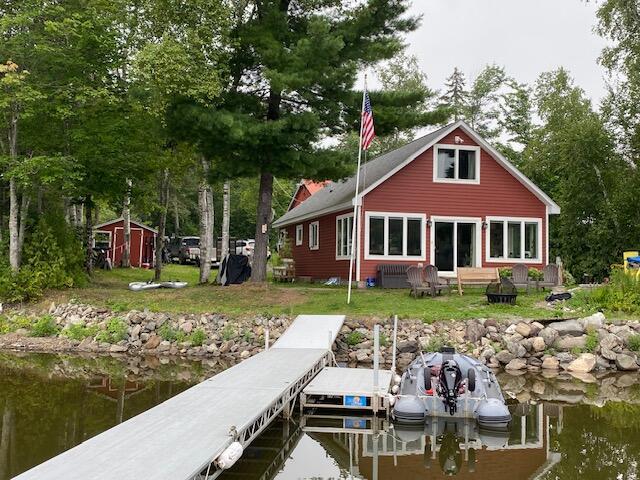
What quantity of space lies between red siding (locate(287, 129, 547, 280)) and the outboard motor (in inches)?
403

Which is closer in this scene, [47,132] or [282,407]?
[282,407]

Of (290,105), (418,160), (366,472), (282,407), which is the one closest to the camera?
(366,472)

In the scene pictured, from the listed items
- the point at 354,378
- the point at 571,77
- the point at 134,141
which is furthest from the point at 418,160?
the point at 571,77

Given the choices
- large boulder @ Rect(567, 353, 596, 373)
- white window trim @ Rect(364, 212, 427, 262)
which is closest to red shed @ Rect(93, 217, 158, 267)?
white window trim @ Rect(364, 212, 427, 262)

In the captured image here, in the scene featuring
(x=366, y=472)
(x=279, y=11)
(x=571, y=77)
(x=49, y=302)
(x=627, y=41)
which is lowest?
(x=366, y=472)

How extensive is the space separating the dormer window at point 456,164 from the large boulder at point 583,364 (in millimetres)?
8595

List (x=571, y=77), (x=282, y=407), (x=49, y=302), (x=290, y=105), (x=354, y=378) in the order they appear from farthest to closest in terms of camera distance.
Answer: (x=571, y=77)
(x=290, y=105)
(x=49, y=302)
(x=354, y=378)
(x=282, y=407)

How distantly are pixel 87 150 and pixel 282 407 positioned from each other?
12.2 meters

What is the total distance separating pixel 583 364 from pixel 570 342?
62 cm

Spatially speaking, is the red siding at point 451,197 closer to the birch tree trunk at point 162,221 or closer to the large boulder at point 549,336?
the birch tree trunk at point 162,221

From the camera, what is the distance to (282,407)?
7926 millimetres

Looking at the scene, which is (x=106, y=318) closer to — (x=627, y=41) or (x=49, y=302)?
(x=49, y=302)

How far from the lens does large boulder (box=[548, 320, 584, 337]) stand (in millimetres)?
12844

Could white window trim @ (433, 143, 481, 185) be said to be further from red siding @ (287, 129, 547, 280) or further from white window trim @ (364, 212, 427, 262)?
white window trim @ (364, 212, 427, 262)
